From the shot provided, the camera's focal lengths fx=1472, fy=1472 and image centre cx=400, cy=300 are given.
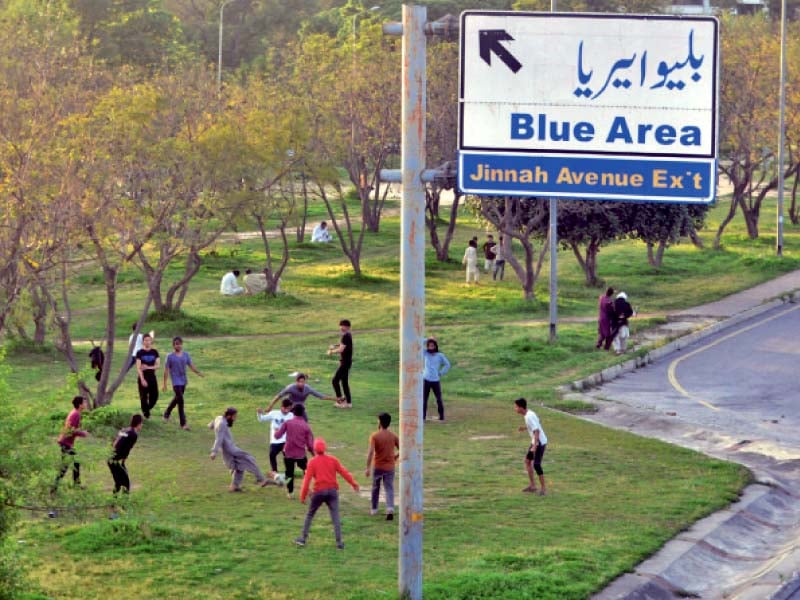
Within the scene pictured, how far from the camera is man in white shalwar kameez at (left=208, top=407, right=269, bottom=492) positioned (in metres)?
19.6

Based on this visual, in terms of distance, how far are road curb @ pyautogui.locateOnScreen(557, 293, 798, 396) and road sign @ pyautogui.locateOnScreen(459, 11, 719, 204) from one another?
55.5ft

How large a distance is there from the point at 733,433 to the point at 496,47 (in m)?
14.3

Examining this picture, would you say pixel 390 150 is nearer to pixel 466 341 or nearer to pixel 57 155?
pixel 466 341

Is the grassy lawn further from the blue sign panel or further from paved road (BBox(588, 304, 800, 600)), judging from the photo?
the blue sign panel

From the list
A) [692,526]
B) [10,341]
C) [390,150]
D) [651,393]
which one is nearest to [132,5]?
[390,150]

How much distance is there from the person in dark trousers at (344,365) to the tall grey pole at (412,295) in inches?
458

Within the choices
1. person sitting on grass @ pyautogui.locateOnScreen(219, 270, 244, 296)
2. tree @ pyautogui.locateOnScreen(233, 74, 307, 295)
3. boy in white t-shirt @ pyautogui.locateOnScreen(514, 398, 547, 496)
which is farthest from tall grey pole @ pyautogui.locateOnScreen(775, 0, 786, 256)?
boy in white t-shirt @ pyautogui.locateOnScreen(514, 398, 547, 496)

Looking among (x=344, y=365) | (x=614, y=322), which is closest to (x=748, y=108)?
(x=614, y=322)

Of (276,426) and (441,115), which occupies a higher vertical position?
(441,115)

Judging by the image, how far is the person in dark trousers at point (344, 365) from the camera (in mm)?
26203

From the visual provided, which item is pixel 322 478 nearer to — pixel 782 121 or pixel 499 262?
pixel 499 262

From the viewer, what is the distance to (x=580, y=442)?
966 inches

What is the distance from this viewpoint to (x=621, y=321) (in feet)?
108

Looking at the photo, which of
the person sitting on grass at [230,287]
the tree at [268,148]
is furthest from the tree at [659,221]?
the person sitting on grass at [230,287]
